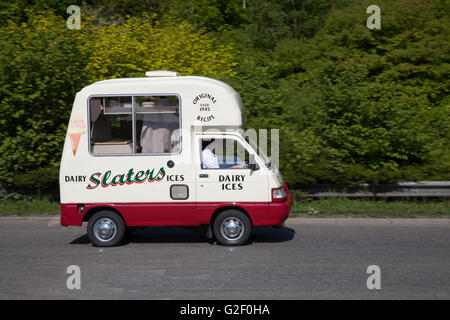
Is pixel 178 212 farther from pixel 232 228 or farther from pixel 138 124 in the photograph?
pixel 138 124

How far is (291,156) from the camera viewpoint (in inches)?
495

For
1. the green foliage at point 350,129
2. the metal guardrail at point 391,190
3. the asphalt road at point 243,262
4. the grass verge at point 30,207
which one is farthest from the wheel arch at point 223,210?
the grass verge at point 30,207

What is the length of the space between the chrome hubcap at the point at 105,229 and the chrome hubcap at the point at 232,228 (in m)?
1.85

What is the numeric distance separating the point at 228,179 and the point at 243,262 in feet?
4.81

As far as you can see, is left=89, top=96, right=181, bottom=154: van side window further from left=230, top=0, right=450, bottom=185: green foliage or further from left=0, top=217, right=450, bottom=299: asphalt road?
left=230, top=0, right=450, bottom=185: green foliage

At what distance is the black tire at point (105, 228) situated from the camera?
30.1 ft

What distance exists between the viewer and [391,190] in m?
12.3

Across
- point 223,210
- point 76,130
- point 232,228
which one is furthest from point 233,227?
point 76,130

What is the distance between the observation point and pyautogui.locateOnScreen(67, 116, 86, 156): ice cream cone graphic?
29.7 feet

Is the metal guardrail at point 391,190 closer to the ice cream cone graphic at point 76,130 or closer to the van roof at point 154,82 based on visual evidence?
the van roof at point 154,82

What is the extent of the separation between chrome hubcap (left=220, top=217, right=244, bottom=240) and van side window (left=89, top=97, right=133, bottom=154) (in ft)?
6.55

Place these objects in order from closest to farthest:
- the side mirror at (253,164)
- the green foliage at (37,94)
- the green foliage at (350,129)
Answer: the side mirror at (253,164), the green foliage at (350,129), the green foliage at (37,94)

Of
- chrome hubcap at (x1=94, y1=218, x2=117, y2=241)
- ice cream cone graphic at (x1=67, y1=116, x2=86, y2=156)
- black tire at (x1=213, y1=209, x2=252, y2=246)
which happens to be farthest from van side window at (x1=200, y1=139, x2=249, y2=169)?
ice cream cone graphic at (x1=67, y1=116, x2=86, y2=156)
